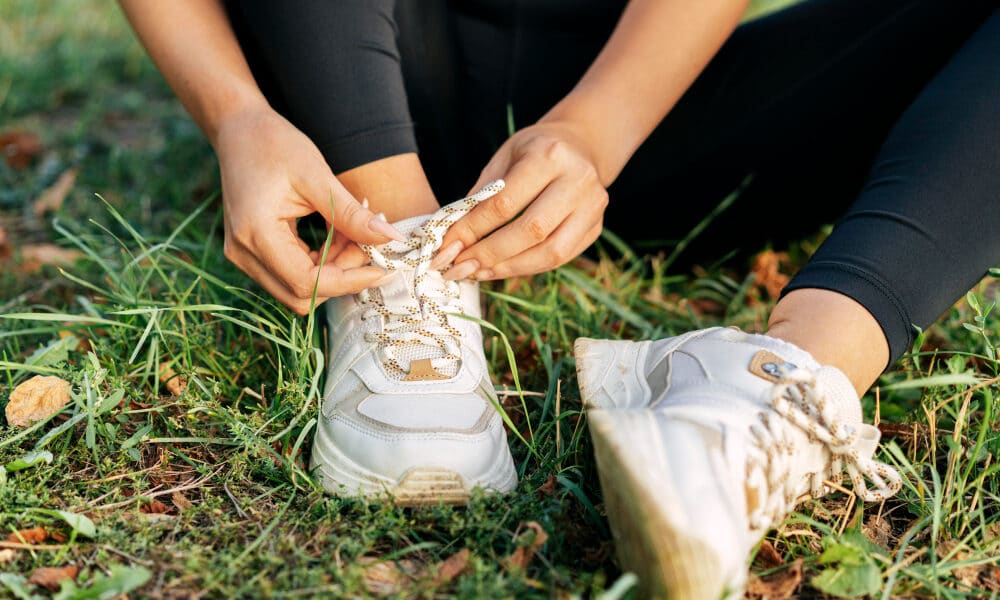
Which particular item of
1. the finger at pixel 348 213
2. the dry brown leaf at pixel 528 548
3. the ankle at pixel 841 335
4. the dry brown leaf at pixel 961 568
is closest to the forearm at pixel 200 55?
the finger at pixel 348 213

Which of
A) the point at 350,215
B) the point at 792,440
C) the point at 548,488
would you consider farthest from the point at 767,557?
the point at 350,215

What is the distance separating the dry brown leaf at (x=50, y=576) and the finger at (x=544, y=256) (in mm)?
755

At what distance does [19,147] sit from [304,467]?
5.57 feet

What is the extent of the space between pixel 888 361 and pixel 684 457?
45 centimetres

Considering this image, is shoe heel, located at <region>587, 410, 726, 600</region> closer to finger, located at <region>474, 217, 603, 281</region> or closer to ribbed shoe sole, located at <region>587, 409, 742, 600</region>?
ribbed shoe sole, located at <region>587, 409, 742, 600</region>

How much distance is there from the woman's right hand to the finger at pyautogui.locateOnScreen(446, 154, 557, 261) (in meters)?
0.12

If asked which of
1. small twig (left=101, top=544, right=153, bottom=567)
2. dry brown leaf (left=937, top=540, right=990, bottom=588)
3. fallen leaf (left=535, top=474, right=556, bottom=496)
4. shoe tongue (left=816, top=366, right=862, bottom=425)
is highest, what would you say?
shoe tongue (left=816, top=366, right=862, bottom=425)

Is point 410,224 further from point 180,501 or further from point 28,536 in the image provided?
point 28,536

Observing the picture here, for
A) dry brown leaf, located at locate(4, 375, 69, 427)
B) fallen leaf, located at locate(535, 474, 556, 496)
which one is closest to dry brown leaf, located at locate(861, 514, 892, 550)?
fallen leaf, located at locate(535, 474, 556, 496)

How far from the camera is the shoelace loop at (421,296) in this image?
4.27ft

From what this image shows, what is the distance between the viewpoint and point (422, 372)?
4.14 ft

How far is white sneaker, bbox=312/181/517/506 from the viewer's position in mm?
1139

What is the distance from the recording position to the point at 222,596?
1001 millimetres

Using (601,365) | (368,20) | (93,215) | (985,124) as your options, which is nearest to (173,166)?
(93,215)
